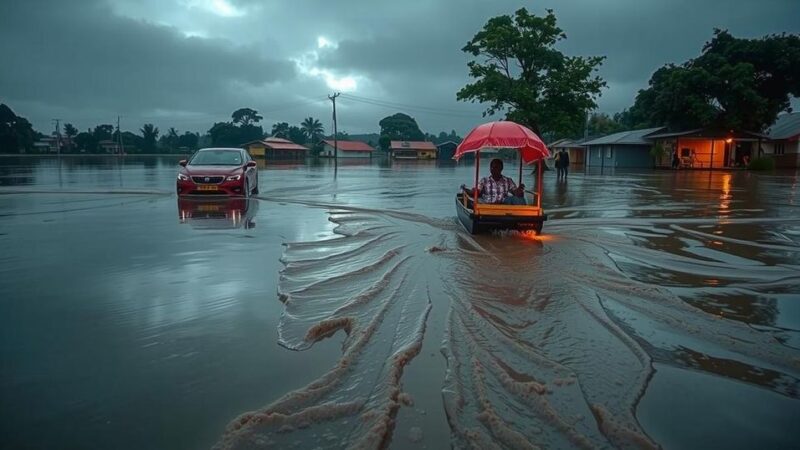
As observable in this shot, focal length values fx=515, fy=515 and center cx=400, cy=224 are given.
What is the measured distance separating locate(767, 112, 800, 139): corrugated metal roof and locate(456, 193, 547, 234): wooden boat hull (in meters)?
45.9

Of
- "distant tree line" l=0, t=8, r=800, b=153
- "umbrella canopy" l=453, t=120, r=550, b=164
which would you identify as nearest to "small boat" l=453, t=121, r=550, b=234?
"umbrella canopy" l=453, t=120, r=550, b=164

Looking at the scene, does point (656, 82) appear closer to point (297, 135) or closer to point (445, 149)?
point (445, 149)

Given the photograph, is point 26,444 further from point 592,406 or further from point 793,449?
point 793,449

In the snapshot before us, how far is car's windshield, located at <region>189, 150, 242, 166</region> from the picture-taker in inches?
601

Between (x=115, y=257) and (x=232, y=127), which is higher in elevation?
(x=232, y=127)

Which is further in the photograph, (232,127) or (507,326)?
(232,127)

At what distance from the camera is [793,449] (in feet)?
9.41

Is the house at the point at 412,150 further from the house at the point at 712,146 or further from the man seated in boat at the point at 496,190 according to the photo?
the man seated in boat at the point at 496,190

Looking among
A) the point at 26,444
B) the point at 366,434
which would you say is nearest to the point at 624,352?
the point at 366,434

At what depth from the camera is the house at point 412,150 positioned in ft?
303

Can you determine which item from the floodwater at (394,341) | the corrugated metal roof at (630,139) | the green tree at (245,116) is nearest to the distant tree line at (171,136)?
the green tree at (245,116)

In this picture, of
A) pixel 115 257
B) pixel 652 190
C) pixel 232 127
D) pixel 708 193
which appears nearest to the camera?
pixel 115 257

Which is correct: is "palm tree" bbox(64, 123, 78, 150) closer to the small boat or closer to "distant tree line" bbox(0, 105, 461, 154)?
"distant tree line" bbox(0, 105, 461, 154)

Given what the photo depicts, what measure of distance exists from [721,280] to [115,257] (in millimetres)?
8026
